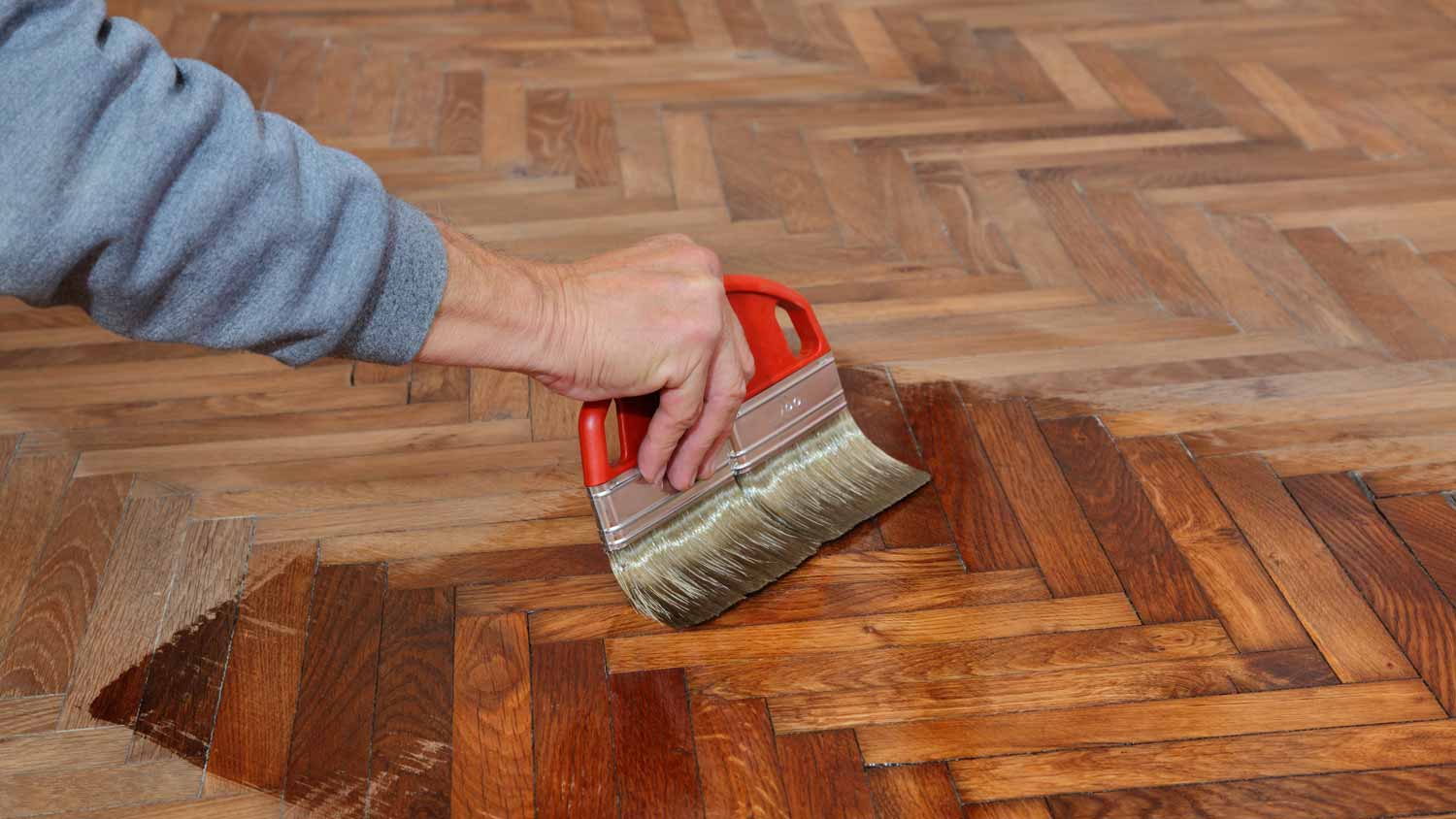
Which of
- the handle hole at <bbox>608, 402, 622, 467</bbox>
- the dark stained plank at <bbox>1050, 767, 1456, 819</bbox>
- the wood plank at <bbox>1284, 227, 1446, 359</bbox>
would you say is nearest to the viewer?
the dark stained plank at <bbox>1050, 767, 1456, 819</bbox>

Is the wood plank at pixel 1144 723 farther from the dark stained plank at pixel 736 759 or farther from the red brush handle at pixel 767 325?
the red brush handle at pixel 767 325

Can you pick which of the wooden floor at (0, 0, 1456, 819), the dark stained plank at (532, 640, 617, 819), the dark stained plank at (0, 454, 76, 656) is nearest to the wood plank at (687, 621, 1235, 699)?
the wooden floor at (0, 0, 1456, 819)

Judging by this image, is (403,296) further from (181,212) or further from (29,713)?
(29,713)

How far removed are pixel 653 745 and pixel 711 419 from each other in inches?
14.3

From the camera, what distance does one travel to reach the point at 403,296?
1.14m

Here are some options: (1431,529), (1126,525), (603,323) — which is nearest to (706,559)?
(603,323)

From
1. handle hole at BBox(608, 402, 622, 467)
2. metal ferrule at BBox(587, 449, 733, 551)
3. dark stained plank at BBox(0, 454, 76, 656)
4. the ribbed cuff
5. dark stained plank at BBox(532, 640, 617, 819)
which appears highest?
the ribbed cuff

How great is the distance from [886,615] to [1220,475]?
1.79 feet

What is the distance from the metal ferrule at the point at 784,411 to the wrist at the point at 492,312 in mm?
422

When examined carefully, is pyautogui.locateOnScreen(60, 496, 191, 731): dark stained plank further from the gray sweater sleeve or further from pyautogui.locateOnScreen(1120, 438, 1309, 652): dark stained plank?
pyautogui.locateOnScreen(1120, 438, 1309, 652): dark stained plank

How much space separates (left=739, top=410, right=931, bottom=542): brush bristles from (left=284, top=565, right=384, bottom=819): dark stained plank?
0.50 meters

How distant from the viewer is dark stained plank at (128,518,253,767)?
4.79ft

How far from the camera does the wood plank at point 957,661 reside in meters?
1.50

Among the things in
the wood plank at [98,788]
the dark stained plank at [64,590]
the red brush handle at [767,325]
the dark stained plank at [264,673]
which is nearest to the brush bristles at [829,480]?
the red brush handle at [767,325]
